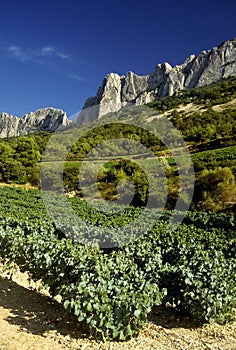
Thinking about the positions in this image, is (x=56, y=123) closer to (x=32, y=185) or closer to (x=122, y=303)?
(x=32, y=185)

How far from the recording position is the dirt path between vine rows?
18.4 feet

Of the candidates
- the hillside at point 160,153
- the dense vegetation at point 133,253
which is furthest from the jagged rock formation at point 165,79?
the dense vegetation at point 133,253

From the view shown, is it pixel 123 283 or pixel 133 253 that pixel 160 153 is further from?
pixel 123 283

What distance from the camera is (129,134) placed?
2021 inches

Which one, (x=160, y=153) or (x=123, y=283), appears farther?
(x=160, y=153)

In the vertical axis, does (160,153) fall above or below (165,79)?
below

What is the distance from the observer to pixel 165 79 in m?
143

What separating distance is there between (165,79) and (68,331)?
478ft

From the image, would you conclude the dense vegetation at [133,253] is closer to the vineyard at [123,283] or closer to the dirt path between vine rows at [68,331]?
the vineyard at [123,283]

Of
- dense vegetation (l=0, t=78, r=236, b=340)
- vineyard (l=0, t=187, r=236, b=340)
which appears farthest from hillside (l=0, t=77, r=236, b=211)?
vineyard (l=0, t=187, r=236, b=340)

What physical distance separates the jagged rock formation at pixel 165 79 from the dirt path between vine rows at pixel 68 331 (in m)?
109

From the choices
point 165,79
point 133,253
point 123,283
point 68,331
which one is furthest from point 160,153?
point 165,79

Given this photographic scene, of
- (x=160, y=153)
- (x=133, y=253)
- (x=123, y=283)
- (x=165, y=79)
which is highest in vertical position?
(x=165, y=79)

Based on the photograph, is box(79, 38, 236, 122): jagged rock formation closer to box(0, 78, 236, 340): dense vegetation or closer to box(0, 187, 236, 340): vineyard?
box(0, 78, 236, 340): dense vegetation
